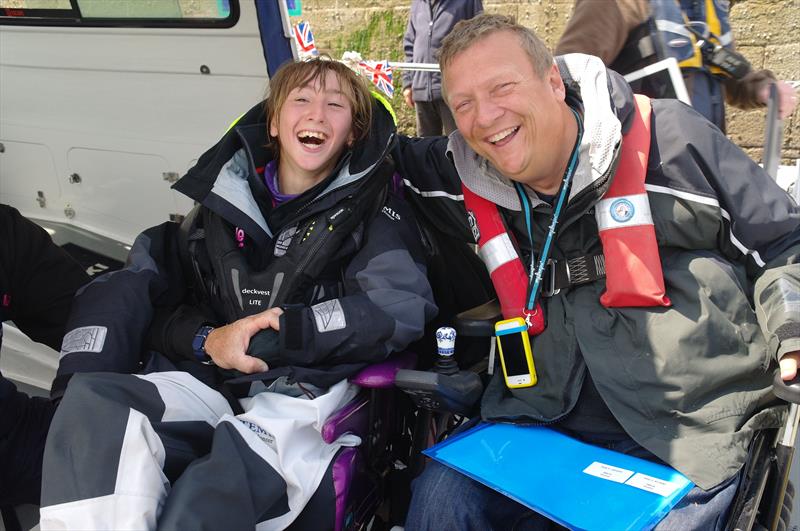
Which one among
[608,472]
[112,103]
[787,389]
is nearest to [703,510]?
[608,472]

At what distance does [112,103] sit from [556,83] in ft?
9.20

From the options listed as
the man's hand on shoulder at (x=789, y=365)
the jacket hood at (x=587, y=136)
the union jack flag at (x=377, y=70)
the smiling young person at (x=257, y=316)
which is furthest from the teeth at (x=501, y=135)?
the union jack flag at (x=377, y=70)

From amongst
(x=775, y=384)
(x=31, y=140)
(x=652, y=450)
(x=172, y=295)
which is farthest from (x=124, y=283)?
(x=31, y=140)

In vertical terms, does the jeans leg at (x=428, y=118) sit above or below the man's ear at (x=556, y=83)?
below

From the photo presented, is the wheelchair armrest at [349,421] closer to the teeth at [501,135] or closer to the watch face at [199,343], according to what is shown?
the watch face at [199,343]

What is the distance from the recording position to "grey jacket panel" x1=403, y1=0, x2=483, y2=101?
5.33m

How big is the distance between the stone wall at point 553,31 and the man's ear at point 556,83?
2.92 m

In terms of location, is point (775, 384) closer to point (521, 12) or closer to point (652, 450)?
point (652, 450)

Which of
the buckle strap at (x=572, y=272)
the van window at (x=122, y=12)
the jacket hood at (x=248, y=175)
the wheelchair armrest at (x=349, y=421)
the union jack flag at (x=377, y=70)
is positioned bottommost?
the wheelchair armrest at (x=349, y=421)

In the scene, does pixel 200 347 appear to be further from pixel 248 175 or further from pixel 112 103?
pixel 112 103

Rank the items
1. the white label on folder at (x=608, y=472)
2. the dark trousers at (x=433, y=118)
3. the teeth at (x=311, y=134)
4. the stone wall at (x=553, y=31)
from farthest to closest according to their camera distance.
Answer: the dark trousers at (x=433, y=118)
the stone wall at (x=553, y=31)
the teeth at (x=311, y=134)
the white label on folder at (x=608, y=472)

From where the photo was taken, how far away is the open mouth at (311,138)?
2.49 metres

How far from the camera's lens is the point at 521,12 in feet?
20.7

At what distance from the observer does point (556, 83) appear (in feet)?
7.23
